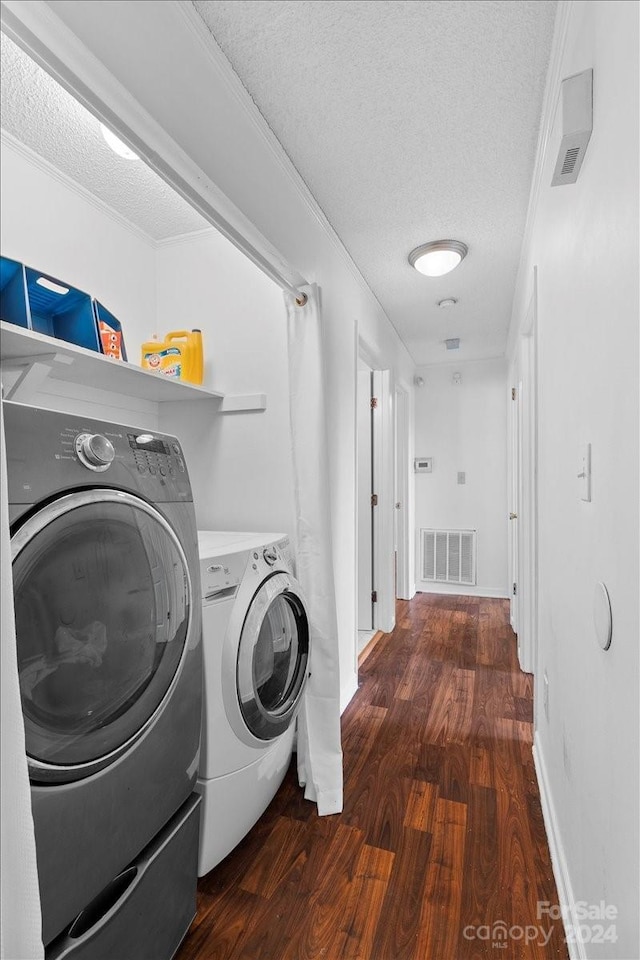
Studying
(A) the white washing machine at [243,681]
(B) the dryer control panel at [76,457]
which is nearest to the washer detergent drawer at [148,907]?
(A) the white washing machine at [243,681]

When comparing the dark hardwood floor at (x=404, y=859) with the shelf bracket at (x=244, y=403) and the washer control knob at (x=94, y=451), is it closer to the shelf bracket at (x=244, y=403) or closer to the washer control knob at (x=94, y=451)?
the washer control knob at (x=94, y=451)

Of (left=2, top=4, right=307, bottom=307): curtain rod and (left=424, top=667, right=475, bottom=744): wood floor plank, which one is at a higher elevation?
(left=2, top=4, right=307, bottom=307): curtain rod

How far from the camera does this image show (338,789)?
173 centimetres

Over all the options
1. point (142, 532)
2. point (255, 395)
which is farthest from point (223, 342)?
point (142, 532)

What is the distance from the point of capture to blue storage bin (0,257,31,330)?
1.26 m

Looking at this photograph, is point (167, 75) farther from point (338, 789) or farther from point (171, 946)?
point (338, 789)

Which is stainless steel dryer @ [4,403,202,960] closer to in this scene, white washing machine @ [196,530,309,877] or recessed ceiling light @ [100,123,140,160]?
white washing machine @ [196,530,309,877]

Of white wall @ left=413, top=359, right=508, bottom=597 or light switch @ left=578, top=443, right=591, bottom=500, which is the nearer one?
light switch @ left=578, top=443, right=591, bottom=500

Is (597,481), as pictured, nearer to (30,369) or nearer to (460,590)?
(30,369)

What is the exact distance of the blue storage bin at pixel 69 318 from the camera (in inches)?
57.2

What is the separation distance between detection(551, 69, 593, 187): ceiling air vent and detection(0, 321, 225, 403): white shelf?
1348mm

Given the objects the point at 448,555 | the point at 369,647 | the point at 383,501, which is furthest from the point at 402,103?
the point at 448,555

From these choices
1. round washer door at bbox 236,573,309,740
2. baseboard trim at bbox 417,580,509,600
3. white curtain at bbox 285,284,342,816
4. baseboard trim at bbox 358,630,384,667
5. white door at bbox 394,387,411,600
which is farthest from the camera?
baseboard trim at bbox 417,580,509,600

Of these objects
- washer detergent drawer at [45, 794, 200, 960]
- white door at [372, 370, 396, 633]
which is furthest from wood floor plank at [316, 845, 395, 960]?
white door at [372, 370, 396, 633]
